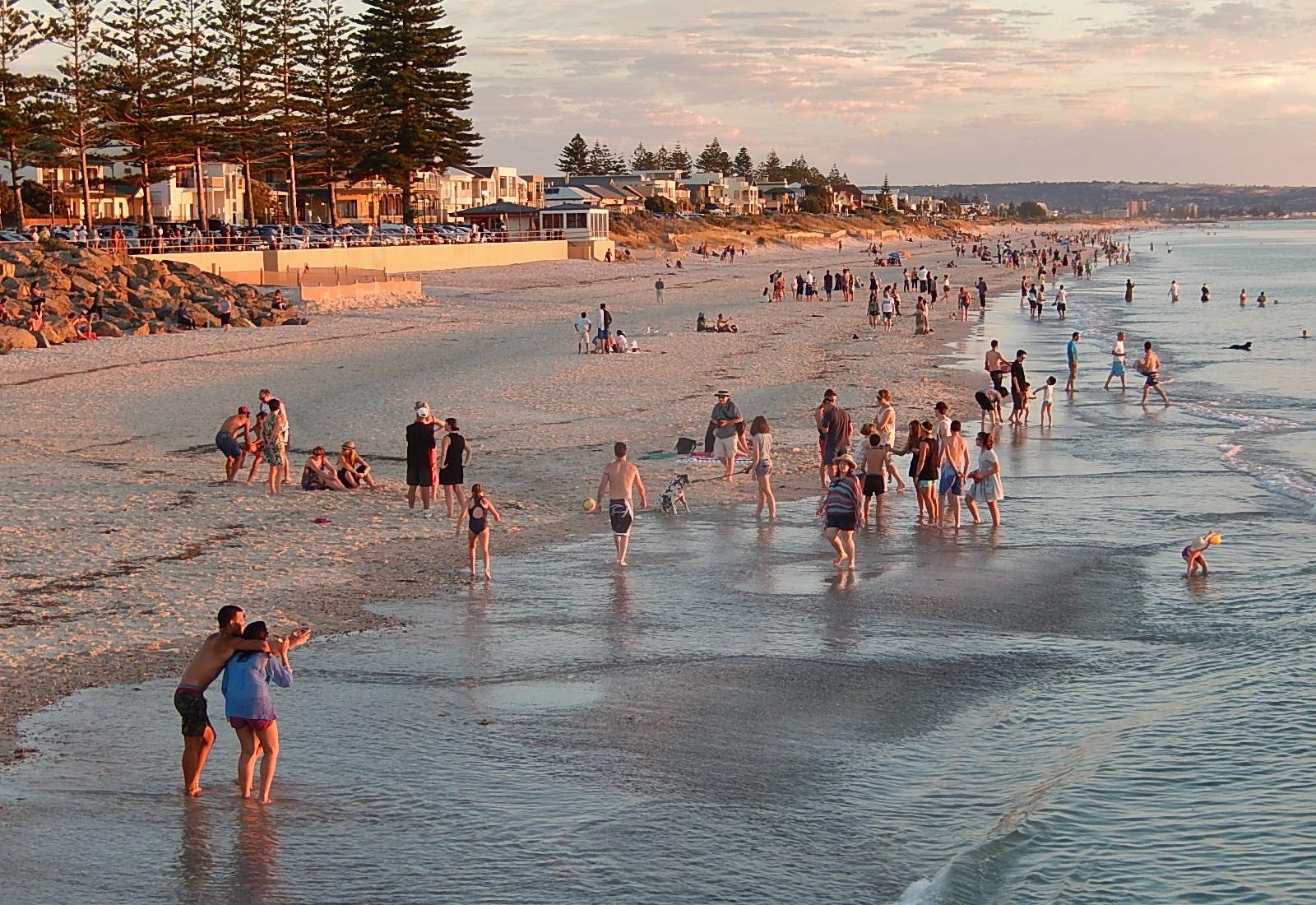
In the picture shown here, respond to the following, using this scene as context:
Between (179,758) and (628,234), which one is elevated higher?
(628,234)

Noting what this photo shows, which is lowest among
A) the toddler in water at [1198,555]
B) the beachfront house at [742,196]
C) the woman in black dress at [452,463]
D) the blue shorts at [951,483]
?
the toddler in water at [1198,555]

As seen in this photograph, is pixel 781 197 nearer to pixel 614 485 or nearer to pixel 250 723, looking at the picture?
pixel 614 485

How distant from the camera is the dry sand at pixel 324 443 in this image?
11.4 m

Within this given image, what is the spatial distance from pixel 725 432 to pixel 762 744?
8796 mm

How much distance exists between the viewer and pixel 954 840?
7.43 metres

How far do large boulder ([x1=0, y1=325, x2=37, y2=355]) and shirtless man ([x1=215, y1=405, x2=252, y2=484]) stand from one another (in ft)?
51.3

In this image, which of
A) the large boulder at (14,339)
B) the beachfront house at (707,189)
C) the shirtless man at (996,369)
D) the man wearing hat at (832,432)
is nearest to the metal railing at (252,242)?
the large boulder at (14,339)

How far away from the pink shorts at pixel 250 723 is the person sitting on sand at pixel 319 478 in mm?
8757

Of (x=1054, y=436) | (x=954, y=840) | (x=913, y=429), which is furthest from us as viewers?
(x=1054, y=436)

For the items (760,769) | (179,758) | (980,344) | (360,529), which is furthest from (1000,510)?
(980,344)

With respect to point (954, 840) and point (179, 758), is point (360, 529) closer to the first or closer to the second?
point (179, 758)

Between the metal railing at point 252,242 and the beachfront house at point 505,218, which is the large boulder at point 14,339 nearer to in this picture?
the metal railing at point 252,242

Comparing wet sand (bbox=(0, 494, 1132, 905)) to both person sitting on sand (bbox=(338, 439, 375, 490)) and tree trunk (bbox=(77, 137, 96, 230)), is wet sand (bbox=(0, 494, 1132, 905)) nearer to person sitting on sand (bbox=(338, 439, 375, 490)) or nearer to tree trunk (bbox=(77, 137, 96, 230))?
person sitting on sand (bbox=(338, 439, 375, 490))

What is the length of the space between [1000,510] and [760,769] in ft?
27.5
